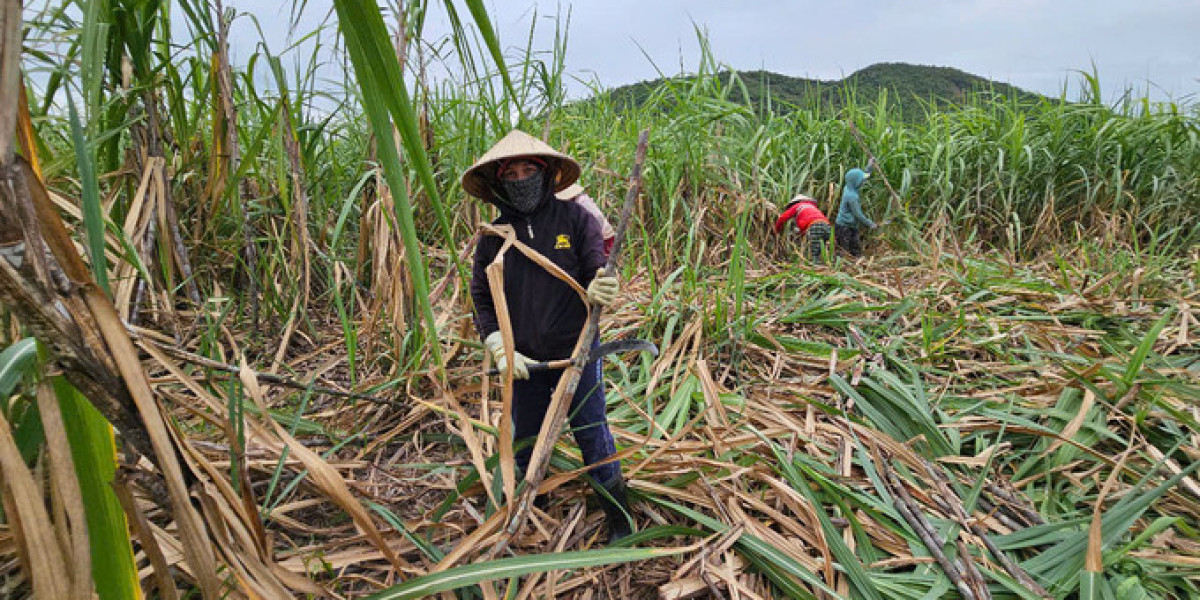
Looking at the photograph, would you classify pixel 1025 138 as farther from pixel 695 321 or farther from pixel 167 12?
pixel 167 12

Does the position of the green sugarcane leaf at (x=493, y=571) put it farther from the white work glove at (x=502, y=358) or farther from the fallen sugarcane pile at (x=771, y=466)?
Answer: the white work glove at (x=502, y=358)

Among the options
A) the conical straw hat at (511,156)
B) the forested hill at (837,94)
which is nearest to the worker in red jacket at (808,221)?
the forested hill at (837,94)

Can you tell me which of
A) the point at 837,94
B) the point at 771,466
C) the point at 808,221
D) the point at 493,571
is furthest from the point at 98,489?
the point at 837,94

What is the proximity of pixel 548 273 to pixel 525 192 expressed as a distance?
0.73 feet

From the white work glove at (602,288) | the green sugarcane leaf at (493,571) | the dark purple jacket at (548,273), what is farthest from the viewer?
the dark purple jacket at (548,273)

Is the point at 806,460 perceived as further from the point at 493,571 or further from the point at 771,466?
the point at 493,571

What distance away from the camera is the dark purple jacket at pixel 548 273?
1.43m

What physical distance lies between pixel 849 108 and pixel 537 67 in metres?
2.92

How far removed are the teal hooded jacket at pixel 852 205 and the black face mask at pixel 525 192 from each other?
2791 millimetres

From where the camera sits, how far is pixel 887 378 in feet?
5.80

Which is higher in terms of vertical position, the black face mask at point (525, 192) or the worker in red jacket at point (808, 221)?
the black face mask at point (525, 192)

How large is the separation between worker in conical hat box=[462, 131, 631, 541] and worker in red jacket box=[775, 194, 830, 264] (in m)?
2.19

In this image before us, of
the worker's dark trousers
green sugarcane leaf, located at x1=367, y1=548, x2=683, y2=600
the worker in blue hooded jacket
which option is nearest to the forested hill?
the worker in blue hooded jacket

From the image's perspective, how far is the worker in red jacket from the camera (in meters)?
3.26
